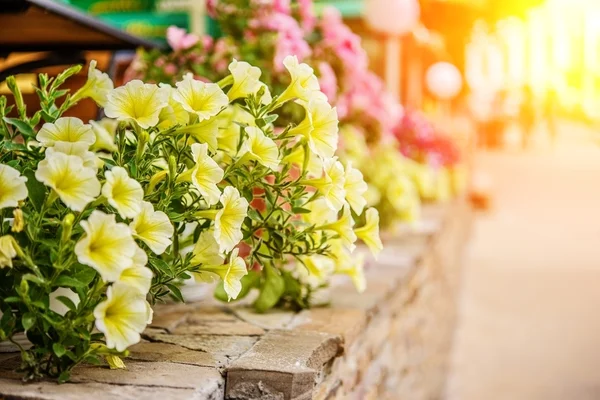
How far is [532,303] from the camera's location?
584 cm

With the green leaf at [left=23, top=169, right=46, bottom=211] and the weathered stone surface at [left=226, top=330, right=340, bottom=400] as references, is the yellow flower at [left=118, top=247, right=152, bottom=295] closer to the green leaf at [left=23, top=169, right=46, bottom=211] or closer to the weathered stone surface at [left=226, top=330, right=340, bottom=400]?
the green leaf at [left=23, top=169, right=46, bottom=211]

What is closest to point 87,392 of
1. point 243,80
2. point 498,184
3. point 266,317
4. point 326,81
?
point 243,80

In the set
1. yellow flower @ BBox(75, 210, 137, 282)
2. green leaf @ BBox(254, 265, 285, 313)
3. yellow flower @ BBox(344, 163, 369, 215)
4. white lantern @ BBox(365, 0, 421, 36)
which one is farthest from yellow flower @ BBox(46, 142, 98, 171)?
white lantern @ BBox(365, 0, 421, 36)

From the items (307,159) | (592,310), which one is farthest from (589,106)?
(307,159)

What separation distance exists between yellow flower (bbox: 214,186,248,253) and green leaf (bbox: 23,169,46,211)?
0.28 metres

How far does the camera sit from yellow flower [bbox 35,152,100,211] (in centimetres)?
114

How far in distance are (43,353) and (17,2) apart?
1074 mm

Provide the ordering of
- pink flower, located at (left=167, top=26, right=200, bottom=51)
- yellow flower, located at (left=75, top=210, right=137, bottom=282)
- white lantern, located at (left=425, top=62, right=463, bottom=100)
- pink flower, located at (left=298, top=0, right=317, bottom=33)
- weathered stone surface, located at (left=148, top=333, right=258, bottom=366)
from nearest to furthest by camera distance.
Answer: yellow flower, located at (left=75, top=210, right=137, bottom=282) < weathered stone surface, located at (left=148, top=333, right=258, bottom=366) < pink flower, located at (left=167, top=26, right=200, bottom=51) < pink flower, located at (left=298, top=0, right=317, bottom=33) < white lantern, located at (left=425, top=62, right=463, bottom=100)

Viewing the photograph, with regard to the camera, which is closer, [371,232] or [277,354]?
[277,354]

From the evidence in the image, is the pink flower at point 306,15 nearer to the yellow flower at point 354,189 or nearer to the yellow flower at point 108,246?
the yellow flower at point 354,189

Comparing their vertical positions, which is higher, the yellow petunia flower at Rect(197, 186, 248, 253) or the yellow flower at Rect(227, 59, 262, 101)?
the yellow flower at Rect(227, 59, 262, 101)

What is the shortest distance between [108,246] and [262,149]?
0.39 m

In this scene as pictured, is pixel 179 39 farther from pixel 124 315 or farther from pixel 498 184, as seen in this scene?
pixel 498 184

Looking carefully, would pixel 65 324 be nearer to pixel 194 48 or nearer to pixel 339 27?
pixel 194 48
